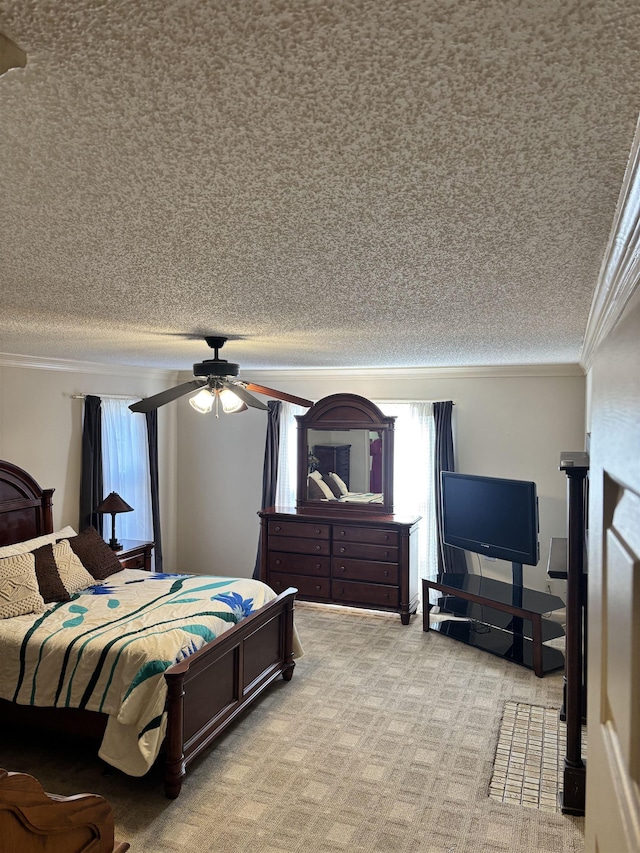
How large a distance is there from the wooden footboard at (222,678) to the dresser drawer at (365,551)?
136cm

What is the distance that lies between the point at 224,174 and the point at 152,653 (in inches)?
113

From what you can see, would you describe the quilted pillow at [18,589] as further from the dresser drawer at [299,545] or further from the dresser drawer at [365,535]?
the dresser drawer at [365,535]

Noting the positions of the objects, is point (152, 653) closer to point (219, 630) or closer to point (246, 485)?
point (219, 630)

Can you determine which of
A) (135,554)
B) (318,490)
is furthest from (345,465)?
(135,554)

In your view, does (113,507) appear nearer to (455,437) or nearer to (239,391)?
(239,391)

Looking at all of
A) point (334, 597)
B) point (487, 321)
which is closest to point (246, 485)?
point (334, 597)

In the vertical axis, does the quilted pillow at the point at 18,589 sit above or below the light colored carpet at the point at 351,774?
above

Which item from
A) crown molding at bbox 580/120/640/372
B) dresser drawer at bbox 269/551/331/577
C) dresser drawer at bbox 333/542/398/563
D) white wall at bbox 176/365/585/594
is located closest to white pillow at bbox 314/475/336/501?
dresser drawer at bbox 333/542/398/563

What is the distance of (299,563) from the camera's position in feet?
20.4

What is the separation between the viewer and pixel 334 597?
6.07 m

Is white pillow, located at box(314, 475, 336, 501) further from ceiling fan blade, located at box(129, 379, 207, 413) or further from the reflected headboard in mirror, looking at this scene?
ceiling fan blade, located at box(129, 379, 207, 413)

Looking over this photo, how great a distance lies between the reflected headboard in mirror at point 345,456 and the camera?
6238 mm

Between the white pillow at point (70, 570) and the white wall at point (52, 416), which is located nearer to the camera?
the white pillow at point (70, 570)

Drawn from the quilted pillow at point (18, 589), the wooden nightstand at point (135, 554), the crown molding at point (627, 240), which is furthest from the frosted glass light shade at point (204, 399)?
the crown molding at point (627, 240)
